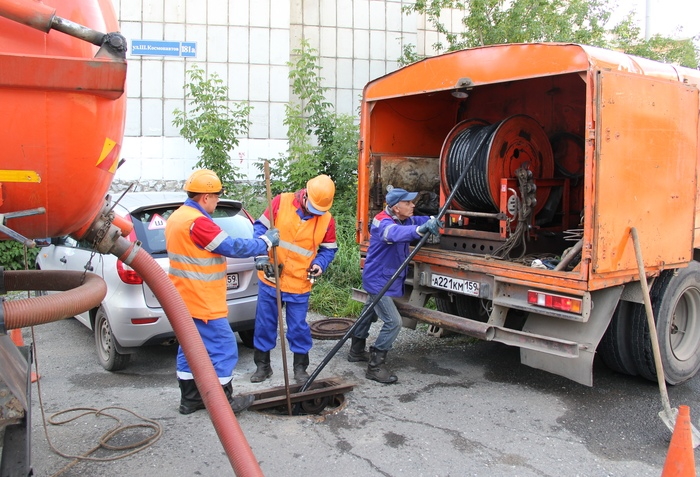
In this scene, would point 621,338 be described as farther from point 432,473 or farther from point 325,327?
point 325,327

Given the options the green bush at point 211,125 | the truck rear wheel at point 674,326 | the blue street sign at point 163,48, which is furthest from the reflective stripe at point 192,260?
the blue street sign at point 163,48

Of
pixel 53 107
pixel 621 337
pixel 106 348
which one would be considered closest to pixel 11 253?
pixel 106 348

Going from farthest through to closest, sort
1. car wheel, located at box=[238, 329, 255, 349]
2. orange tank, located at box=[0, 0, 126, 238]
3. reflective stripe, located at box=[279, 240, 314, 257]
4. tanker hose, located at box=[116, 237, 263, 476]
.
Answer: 1. car wheel, located at box=[238, 329, 255, 349]
2. reflective stripe, located at box=[279, 240, 314, 257]
3. tanker hose, located at box=[116, 237, 263, 476]
4. orange tank, located at box=[0, 0, 126, 238]

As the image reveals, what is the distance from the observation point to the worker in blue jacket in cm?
509

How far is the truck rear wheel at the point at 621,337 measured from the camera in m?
4.86

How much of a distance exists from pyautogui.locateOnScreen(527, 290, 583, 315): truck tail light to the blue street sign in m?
6.94

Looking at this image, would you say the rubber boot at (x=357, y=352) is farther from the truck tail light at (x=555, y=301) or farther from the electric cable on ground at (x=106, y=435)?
the electric cable on ground at (x=106, y=435)

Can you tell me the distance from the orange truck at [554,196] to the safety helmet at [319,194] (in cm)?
109

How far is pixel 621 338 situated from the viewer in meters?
4.88

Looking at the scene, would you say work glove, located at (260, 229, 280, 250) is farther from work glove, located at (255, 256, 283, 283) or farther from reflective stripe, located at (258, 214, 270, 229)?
reflective stripe, located at (258, 214, 270, 229)

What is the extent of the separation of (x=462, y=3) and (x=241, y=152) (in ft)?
14.5

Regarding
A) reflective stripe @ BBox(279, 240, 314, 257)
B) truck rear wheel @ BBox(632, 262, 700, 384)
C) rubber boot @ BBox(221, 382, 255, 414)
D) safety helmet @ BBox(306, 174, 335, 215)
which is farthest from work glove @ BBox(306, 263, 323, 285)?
truck rear wheel @ BBox(632, 262, 700, 384)

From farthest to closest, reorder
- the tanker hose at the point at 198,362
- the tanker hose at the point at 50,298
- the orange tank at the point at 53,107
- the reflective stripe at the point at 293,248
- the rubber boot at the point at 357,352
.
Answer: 1. the rubber boot at the point at 357,352
2. the reflective stripe at the point at 293,248
3. the tanker hose at the point at 198,362
4. the tanker hose at the point at 50,298
5. the orange tank at the point at 53,107

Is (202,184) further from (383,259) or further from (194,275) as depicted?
(383,259)
